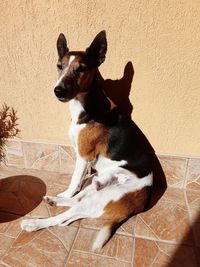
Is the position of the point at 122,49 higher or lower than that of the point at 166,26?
lower

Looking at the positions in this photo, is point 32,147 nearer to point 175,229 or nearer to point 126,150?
point 126,150

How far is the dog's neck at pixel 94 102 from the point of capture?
1950 mm

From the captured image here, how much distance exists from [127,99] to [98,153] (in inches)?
21.3

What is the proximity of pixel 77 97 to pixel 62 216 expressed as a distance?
34.7 inches

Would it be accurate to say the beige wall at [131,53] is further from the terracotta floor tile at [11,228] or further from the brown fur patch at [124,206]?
the terracotta floor tile at [11,228]

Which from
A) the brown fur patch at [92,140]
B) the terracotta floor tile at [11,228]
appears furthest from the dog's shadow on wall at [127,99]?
the terracotta floor tile at [11,228]

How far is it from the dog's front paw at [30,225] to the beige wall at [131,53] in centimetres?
94

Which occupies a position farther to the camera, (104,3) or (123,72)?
(123,72)

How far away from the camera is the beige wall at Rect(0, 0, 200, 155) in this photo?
1995 mm

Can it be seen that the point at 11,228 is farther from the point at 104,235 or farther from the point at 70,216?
the point at 104,235

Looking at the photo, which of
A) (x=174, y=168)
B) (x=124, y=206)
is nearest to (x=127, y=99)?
(x=174, y=168)

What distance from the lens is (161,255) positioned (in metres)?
1.80

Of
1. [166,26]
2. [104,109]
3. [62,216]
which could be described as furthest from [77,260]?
[166,26]

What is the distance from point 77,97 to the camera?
77.7 inches
